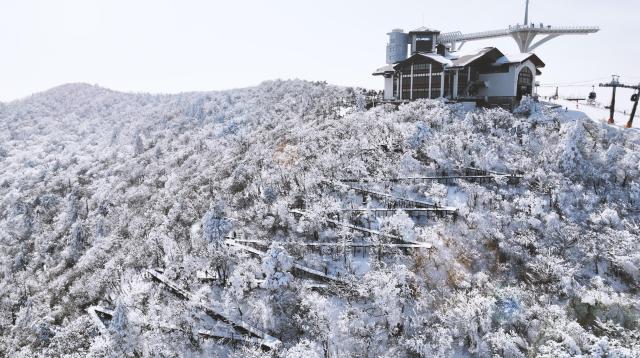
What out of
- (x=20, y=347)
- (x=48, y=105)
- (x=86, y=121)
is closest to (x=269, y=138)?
(x=20, y=347)

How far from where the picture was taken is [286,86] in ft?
354

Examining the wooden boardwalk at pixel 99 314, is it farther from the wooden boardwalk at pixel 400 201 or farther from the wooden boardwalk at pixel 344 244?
the wooden boardwalk at pixel 400 201

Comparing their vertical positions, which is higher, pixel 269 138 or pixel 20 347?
pixel 269 138

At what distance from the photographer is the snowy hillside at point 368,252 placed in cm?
2428

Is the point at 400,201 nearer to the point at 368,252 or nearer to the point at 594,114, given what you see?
the point at 368,252

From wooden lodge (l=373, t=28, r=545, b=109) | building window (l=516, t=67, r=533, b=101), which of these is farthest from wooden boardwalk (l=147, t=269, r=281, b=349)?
building window (l=516, t=67, r=533, b=101)

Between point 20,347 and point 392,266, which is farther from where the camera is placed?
point 20,347

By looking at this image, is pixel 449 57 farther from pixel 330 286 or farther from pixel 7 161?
pixel 7 161

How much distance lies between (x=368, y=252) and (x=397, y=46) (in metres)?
47.2

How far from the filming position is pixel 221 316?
26516 mm

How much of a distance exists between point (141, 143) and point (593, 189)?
89608 millimetres

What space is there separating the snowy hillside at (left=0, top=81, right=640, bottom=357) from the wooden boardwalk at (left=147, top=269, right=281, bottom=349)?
0.47 ft

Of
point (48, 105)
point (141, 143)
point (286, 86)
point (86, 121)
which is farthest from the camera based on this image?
point (48, 105)

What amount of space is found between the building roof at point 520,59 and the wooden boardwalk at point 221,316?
44.3 m
